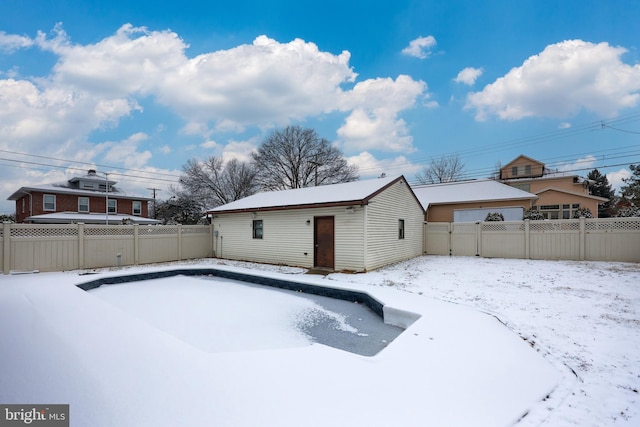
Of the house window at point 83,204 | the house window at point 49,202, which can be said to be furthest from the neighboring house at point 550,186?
the house window at point 49,202

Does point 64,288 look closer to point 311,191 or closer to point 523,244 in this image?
point 311,191

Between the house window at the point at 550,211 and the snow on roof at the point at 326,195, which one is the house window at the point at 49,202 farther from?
the house window at the point at 550,211

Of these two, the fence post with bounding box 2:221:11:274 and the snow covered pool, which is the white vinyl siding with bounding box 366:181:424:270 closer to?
the snow covered pool

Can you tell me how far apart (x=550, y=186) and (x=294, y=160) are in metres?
22.2

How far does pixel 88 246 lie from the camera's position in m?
10.4

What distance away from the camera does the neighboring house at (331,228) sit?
9625mm

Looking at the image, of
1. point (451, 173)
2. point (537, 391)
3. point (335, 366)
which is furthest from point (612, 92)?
point (451, 173)

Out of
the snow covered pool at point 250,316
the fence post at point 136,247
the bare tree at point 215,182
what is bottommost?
the snow covered pool at point 250,316

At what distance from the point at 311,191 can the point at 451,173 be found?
1021 inches

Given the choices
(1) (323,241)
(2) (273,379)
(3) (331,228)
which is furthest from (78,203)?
(2) (273,379)

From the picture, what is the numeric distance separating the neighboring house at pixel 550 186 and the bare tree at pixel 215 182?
79.1ft

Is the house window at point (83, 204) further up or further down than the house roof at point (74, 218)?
further up

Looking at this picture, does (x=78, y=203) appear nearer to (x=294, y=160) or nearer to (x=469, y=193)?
(x=294, y=160)

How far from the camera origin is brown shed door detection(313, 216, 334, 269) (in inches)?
400
